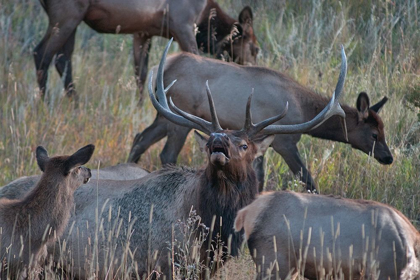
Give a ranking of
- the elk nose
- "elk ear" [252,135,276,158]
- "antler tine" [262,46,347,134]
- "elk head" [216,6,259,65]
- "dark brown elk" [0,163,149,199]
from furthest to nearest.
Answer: "elk head" [216,6,259,65], the elk nose, "dark brown elk" [0,163,149,199], "antler tine" [262,46,347,134], "elk ear" [252,135,276,158]

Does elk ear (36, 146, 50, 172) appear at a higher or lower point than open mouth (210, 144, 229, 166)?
lower

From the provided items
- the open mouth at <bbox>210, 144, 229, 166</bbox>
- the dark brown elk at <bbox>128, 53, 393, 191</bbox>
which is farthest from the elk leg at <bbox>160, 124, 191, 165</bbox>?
the open mouth at <bbox>210, 144, 229, 166</bbox>

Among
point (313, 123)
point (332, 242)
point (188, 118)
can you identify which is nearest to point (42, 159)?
point (188, 118)

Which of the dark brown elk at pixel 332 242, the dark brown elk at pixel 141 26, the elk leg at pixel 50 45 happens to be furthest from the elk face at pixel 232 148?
the elk leg at pixel 50 45

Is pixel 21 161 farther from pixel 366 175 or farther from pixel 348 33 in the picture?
pixel 348 33

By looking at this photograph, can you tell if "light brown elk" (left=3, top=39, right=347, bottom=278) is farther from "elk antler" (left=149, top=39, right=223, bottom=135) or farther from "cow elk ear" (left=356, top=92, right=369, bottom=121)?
"cow elk ear" (left=356, top=92, right=369, bottom=121)

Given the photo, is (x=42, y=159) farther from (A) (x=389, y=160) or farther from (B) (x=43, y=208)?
(A) (x=389, y=160)

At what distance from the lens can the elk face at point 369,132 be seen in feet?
26.9

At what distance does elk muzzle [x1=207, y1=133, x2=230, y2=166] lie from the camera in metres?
5.32

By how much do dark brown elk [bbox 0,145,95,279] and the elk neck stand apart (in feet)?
10.9

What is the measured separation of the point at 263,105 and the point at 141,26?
9.84 ft

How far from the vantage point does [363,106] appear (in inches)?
325

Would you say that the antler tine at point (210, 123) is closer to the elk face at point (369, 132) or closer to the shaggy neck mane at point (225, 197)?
the shaggy neck mane at point (225, 197)

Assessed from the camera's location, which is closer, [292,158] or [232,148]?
[232,148]
